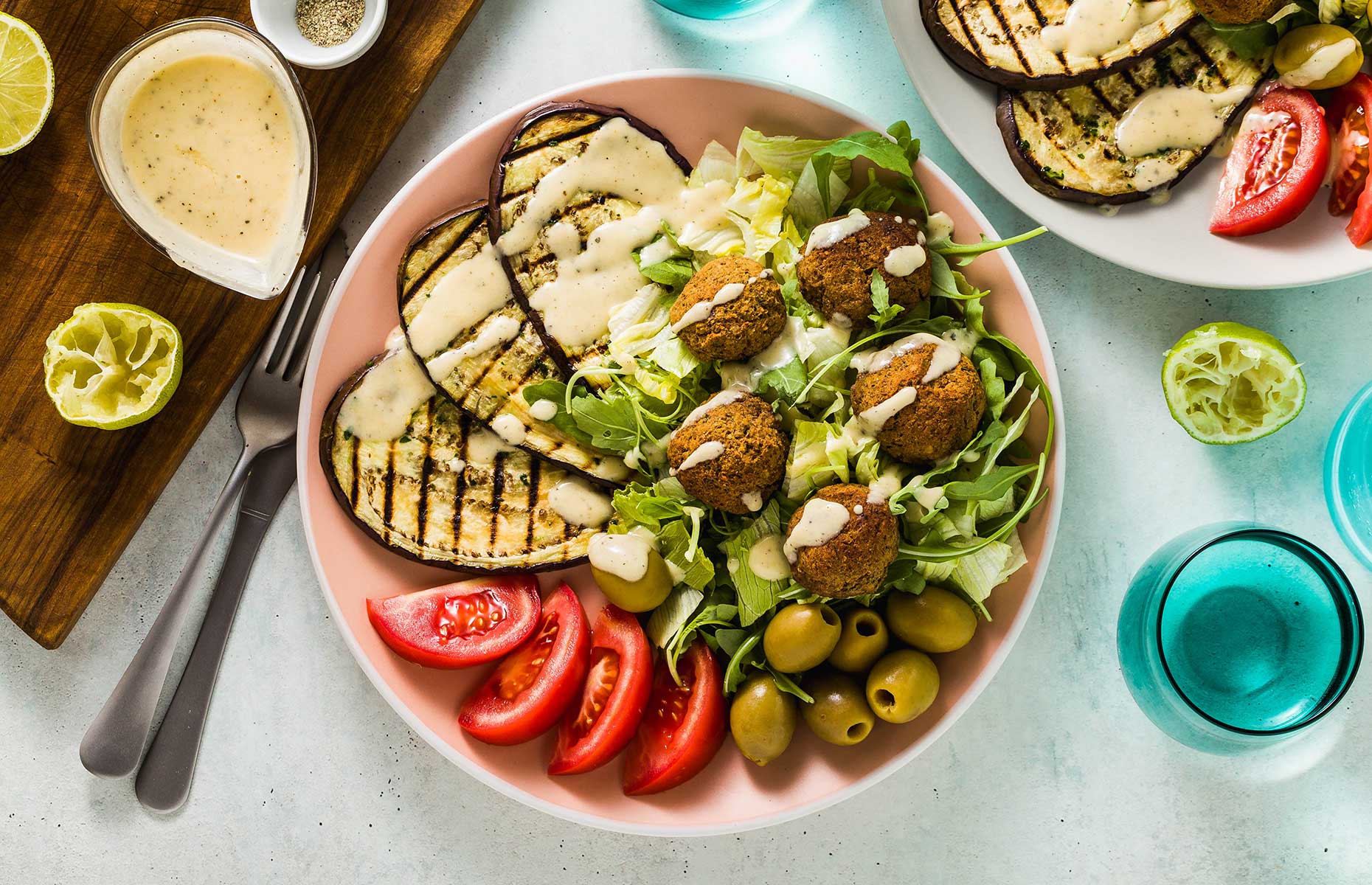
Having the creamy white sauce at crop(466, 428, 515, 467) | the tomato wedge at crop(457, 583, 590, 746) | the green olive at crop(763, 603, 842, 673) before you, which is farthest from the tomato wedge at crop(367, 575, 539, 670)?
the green olive at crop(763, 603, 842, 673)

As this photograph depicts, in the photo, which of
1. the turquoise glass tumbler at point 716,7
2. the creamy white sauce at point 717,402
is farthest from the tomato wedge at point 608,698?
the turquoise glass tumbler at point 716,7

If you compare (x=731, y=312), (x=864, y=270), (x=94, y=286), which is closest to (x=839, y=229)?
(x=864, y=270)

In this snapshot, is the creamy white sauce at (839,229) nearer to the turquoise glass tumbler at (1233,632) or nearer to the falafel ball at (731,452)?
the falafel ball at (731,452)

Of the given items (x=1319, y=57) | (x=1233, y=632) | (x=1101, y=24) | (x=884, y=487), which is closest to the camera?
(x=884, y=487)

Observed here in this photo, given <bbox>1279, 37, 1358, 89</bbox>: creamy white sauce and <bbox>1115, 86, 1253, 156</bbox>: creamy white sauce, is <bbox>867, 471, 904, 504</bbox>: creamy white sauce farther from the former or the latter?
<bbox>1279, 37, 1358, 89</bbox>: creamy white sauce

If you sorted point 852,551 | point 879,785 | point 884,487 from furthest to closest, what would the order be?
1. point 879,785
2. point 884,487
3. point 852,551

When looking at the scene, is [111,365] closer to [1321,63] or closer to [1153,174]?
[1153,174]
